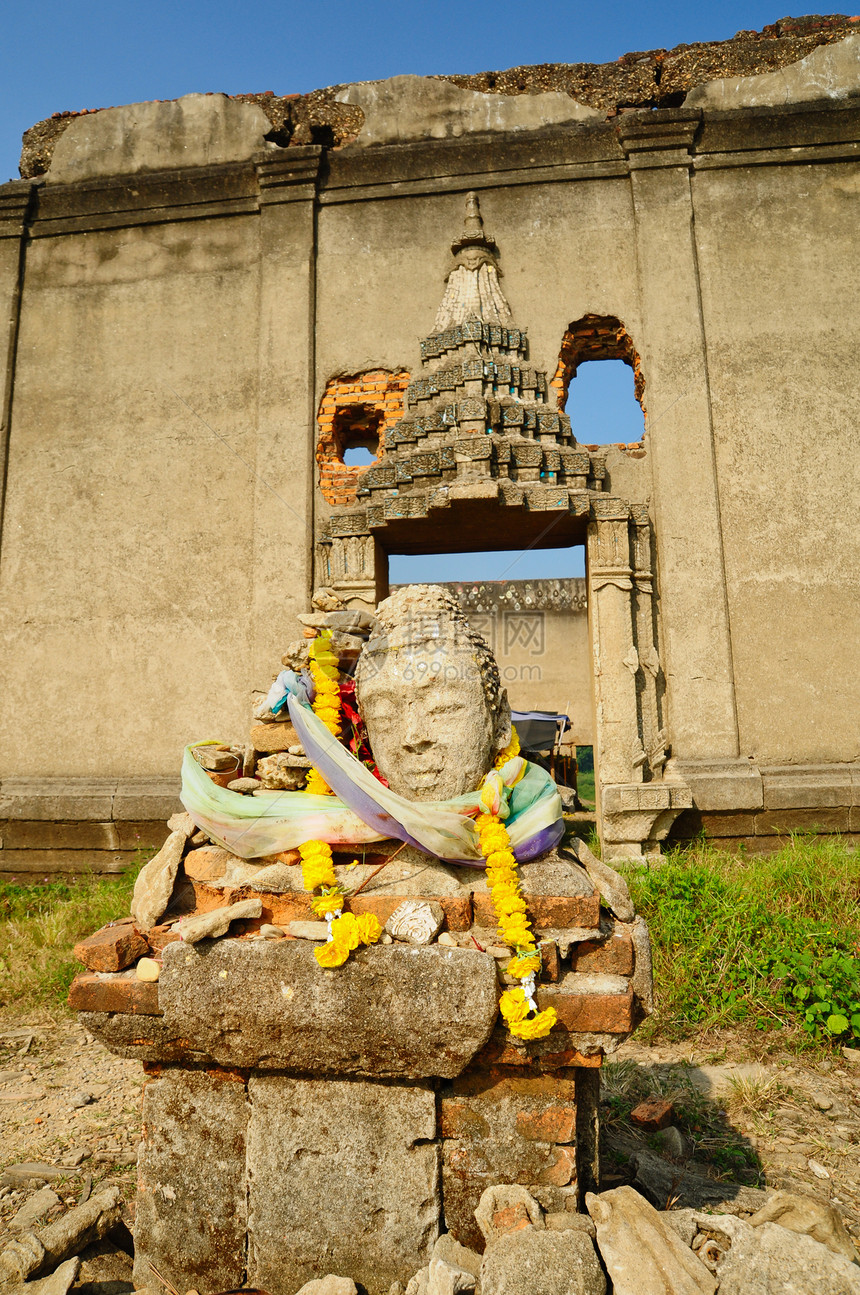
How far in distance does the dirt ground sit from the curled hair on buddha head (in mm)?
1502

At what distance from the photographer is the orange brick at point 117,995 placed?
2.03 meters

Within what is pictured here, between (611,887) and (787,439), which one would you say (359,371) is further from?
(611,887)

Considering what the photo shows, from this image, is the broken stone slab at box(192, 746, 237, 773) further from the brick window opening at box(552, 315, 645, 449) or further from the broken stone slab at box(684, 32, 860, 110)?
the broken stone slab at box(684, 32, 860, 110)

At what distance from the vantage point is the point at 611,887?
7.49 ft

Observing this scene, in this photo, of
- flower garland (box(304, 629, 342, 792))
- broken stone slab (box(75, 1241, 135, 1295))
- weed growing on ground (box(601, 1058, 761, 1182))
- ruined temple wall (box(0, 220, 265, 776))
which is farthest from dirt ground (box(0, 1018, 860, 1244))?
ruined temple wall (box(0, 220, 265, 776))

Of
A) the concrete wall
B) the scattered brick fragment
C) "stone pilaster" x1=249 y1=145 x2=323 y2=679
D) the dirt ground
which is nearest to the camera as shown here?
the dirt ground

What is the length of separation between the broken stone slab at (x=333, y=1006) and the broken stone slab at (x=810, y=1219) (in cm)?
90

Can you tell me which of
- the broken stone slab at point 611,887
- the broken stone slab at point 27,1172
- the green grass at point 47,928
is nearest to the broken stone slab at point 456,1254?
the broken stone slab at point 611,887

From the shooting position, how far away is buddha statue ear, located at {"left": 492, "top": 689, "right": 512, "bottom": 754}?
2.39m

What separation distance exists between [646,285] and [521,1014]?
6.20 metres

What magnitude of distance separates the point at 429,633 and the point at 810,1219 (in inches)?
69.7

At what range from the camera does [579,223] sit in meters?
6.67

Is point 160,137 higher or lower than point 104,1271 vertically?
higher

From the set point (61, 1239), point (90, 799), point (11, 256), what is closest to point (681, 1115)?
point (61, 1239)
